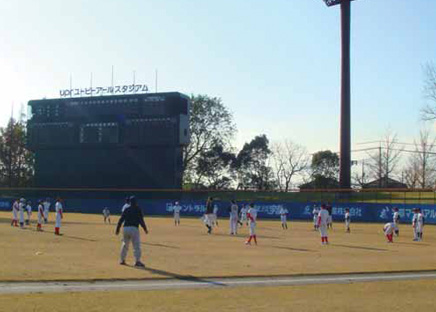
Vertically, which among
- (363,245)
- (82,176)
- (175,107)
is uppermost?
(175,107)

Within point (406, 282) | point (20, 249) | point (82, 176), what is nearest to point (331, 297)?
point (406, 282)

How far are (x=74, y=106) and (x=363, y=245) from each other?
122ft

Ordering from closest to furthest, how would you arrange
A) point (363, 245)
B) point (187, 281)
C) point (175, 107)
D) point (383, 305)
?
point (383, 305), point (187, 281), point (363, 245), point (175, 107)

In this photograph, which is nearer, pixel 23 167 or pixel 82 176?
pixel 82 176

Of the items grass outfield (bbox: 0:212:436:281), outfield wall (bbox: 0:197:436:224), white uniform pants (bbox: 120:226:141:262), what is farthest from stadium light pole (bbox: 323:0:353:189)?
white uniform pants (bbox: 120:226:141:262)

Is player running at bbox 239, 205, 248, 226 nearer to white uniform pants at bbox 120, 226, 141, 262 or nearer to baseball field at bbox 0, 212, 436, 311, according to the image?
baseball field at bbox 0, 212, 436, 311

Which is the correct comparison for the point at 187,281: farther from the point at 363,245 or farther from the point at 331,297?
the point at 363,245

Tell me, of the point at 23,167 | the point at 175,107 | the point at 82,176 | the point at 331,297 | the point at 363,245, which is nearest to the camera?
the point at 331,297

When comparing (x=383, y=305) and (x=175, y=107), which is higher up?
(x=175, y=107)

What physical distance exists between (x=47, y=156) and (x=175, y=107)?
48.9 ft

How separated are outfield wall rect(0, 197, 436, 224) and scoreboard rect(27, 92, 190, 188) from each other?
3.95 m

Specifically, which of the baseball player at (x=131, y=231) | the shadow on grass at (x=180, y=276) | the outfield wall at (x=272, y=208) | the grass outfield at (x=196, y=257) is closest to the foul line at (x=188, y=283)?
the shadow on grass at (x=180, y=276)

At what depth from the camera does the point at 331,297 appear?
11.9m

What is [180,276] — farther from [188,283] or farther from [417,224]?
[417,224]
